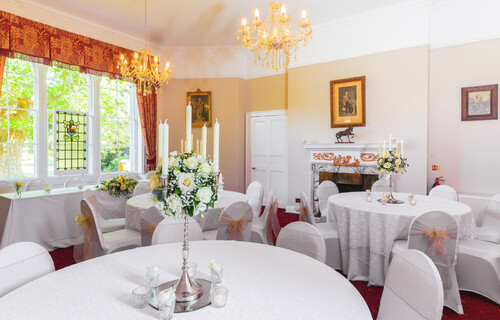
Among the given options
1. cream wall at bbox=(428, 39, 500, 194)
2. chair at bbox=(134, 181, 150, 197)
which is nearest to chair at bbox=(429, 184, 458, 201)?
cream wall at bbox=(428, 39, 500, 194)

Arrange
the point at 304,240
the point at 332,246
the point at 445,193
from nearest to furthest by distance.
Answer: the point at 304,240, the point at 332,246, the point at 445,193

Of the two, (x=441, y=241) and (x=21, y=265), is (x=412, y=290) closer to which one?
(x=441, y=241)

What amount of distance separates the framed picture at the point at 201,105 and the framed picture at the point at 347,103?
292cm

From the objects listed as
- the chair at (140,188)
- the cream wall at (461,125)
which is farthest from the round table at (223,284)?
the cream wall at (461,125)

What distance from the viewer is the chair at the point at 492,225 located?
10.8ft

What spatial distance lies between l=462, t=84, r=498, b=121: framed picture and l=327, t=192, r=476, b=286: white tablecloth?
217 cm

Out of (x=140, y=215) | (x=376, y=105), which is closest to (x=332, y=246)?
(x=140, y=215)

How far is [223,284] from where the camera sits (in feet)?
4.49

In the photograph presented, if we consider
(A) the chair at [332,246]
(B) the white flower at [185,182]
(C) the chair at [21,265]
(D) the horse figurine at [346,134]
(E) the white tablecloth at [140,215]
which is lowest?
(A) the chair at [332,246]

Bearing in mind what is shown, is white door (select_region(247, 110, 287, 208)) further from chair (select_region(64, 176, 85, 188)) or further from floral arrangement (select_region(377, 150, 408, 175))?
chair (select_region(64, 176, 85, 188))

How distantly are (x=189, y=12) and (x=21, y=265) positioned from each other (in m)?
5.06

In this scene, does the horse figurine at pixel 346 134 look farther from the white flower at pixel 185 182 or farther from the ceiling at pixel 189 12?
the white flower at pixel 185 182

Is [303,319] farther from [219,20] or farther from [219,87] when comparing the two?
[219,87]

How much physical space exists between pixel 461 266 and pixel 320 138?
11.9ft
